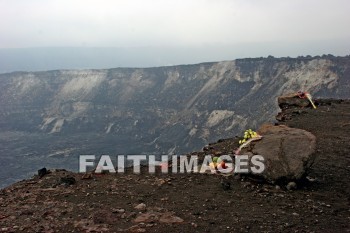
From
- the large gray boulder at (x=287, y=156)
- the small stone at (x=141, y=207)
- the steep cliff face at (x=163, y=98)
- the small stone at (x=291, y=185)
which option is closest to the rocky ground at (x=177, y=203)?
the small stone at (x=141, y=207)

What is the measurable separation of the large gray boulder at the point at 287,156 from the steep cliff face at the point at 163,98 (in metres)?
41.5

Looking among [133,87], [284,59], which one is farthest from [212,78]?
[133,87]

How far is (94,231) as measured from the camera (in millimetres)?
7344

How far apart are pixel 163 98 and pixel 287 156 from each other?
67.9 m

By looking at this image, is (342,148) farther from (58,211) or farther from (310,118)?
(58,211)

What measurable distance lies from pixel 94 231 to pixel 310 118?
40.5ft

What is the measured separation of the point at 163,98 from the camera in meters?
77.2

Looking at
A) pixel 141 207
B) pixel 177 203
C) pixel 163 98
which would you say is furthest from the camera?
pixel 163 98

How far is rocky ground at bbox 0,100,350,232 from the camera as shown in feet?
25.0
